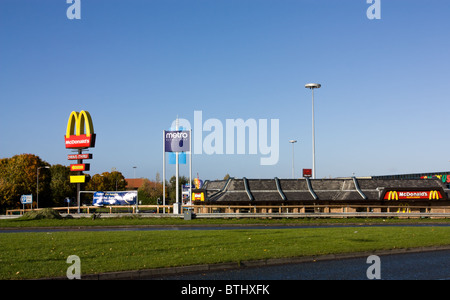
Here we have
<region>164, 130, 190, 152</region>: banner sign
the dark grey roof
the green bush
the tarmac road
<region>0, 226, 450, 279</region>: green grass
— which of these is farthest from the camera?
<region>164, 130, 190, 152</region>: banner sign


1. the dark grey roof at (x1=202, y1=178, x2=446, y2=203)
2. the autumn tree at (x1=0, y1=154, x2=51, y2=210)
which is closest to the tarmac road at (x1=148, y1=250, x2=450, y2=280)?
the dark grey roof at (x1=202, y1=178, x2=446, y2=203)

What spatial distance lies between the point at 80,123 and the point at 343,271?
132 ft

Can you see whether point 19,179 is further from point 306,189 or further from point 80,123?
point 306,189

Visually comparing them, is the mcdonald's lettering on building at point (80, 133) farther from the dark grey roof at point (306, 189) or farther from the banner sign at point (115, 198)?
the dark grey roof at point (306, 189)

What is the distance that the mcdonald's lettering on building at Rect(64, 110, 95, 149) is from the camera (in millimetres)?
47344

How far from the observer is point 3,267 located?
12.6 metres

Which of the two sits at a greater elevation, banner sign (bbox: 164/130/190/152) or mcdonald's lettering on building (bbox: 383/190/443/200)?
banner sign (bbox: 164/130/190/152)

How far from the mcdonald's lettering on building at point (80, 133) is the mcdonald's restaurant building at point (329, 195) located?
12.6m

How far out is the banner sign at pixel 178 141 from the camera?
4500cm

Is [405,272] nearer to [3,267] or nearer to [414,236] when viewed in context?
[414,236]

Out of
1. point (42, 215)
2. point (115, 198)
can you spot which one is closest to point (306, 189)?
point (115, 198)

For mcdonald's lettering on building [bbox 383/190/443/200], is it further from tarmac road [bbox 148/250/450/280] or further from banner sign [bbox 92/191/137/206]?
tarmac road [bbox 148/250/450/280]

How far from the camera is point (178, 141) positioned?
148 ft

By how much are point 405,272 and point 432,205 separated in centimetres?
3527
